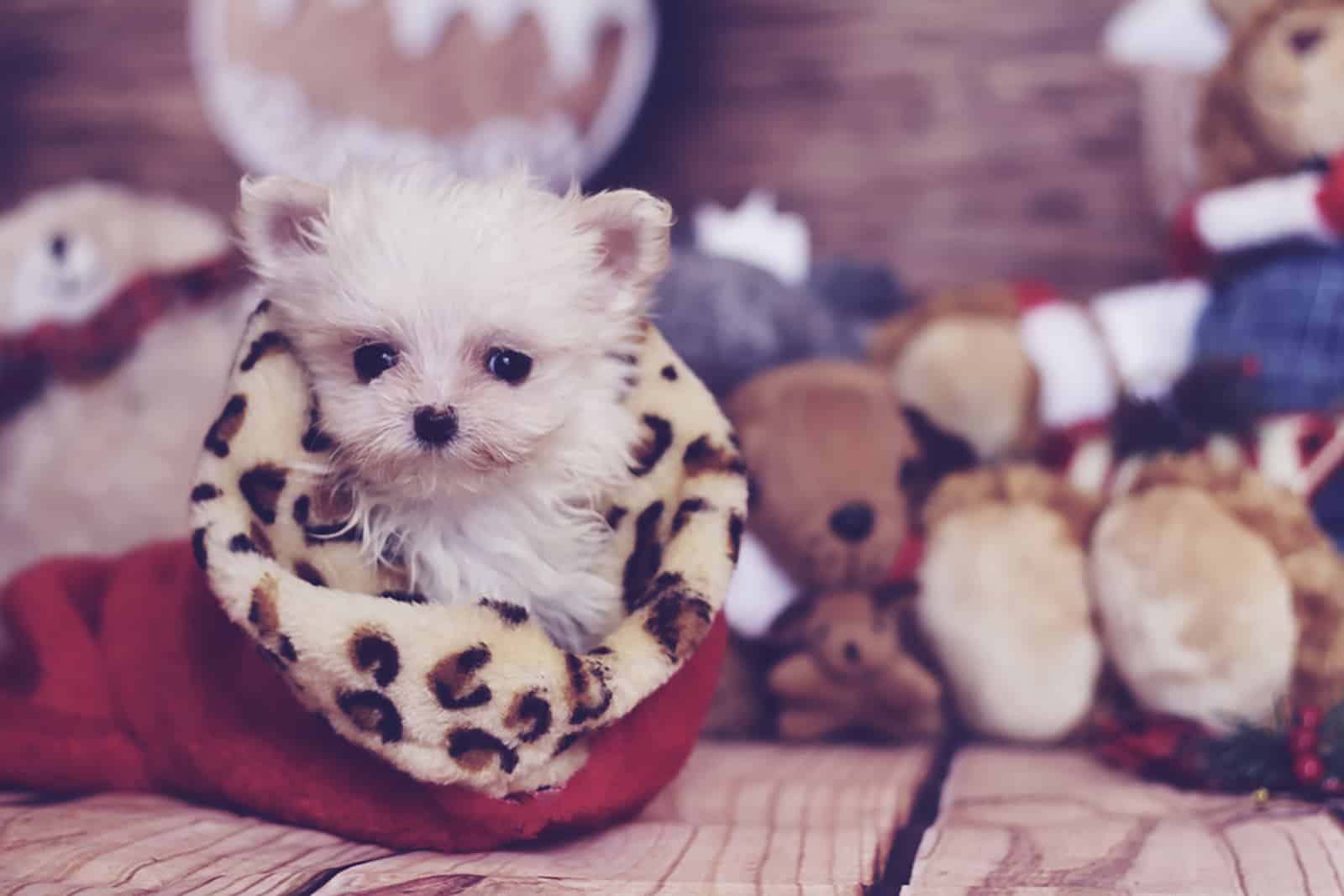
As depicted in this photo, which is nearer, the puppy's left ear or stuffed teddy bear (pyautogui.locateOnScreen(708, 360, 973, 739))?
the puppy's left ear

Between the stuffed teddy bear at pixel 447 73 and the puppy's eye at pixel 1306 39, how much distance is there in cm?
75

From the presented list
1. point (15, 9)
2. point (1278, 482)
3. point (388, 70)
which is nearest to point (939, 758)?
point (1278, 482)

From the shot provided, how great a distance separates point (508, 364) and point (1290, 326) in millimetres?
750

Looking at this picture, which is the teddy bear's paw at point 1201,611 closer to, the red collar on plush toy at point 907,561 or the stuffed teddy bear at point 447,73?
the red collar on plush toy at point 907,561

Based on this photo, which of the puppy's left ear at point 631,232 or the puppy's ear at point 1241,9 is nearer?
the puppy's left ear at point 631,232

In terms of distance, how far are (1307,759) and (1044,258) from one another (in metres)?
0.81

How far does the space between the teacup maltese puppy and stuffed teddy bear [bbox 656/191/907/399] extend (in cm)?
22

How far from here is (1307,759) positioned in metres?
0.80

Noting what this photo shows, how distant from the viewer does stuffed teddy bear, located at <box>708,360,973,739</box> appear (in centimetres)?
95

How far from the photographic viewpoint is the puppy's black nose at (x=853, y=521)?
938mm

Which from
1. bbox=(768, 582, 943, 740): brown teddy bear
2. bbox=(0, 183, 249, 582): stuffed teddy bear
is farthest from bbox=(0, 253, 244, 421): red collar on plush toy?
bbox=(768, 582, 943, 740): brown teddy bear

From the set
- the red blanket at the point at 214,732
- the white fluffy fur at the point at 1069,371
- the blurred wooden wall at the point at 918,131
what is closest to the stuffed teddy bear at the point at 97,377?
the red blanket at the point at 214,732

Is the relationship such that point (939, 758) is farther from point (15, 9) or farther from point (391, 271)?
point (15, 9)

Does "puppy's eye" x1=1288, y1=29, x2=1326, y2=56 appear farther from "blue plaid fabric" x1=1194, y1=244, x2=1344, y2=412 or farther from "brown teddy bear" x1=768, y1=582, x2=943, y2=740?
"brown teddy bear" x1=768, y1=582, x2=943, y2=740
